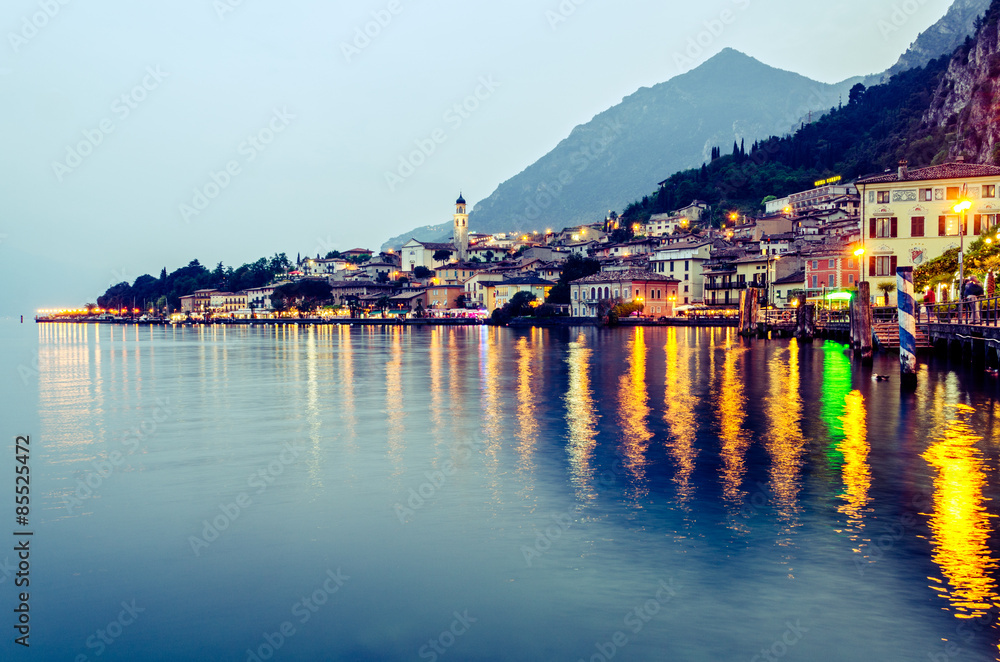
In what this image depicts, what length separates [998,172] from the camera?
5691 centimetres

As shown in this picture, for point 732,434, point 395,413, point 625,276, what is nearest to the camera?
point 732,434

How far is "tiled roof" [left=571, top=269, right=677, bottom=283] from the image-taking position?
4542 inches

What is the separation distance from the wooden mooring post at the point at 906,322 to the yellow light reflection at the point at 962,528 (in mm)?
9873

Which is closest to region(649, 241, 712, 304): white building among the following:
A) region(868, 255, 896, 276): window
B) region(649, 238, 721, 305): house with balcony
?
region(649, 238, 721, 305): house with balcony

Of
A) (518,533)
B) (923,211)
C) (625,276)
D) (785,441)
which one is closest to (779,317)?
(923,211)

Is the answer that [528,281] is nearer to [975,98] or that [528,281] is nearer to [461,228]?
[461,228]

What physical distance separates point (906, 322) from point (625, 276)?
8954cm

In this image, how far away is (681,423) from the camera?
21312mm

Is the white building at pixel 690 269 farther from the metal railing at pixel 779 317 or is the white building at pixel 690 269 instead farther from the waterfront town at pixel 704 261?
the metal railing at pixel 779 317

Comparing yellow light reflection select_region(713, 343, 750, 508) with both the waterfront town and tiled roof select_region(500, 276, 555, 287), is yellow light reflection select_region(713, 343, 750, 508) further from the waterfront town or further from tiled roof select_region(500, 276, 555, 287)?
tiled roof select_region(500, 276, 555, 287)

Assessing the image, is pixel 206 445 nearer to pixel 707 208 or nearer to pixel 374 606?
pixel 374 606

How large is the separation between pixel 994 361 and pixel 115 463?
31696mm

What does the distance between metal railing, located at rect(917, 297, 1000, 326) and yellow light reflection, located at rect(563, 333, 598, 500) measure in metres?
14.8

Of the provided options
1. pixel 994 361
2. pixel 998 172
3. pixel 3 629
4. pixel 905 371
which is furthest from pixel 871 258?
pixel 3 629
